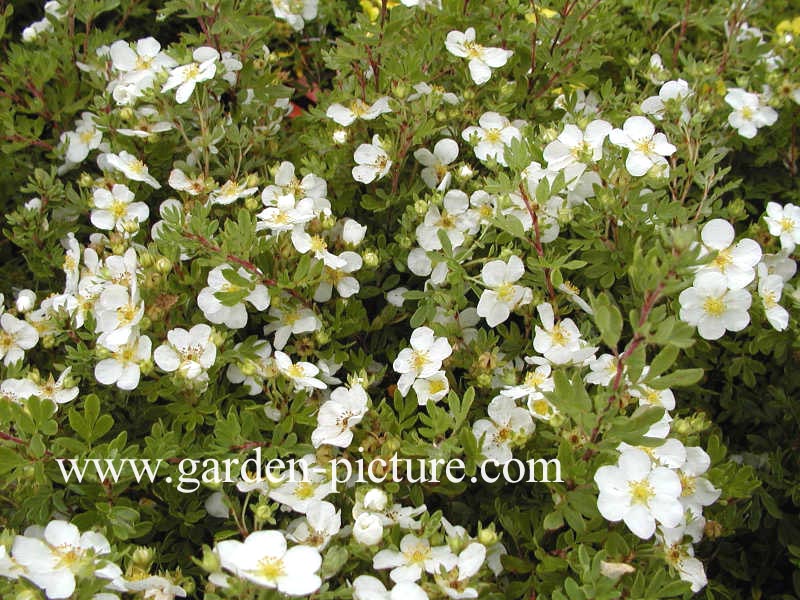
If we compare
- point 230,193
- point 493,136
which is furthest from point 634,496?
point 230,193

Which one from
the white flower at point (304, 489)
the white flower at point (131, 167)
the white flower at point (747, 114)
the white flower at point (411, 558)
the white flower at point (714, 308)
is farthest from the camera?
the white flower at point (747, 114)

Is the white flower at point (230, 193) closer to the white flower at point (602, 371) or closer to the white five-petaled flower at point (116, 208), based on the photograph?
the white five-petaled flower at point (116, 208)

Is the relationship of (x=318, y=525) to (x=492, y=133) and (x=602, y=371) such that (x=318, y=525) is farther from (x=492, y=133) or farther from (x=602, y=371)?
(x=492, y=133)

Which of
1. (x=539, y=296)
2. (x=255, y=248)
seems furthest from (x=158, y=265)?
(x=539, y=296)

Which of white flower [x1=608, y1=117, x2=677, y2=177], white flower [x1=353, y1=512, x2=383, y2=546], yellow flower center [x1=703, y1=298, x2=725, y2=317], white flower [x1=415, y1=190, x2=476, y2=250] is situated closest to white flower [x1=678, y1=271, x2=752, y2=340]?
yellow flower center [x1=703, y1=298, x2=725, y2=317]

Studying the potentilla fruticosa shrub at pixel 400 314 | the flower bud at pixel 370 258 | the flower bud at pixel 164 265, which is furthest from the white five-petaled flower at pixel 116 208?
the flower bud at pixel 370 258

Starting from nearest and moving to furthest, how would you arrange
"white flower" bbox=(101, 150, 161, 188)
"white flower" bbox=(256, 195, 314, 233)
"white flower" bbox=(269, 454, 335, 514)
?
1. "white flower" bbox=(269, 454, 335, 514)
2. "white flower" bbox=(256, 195, 314, 233)
3. "white flower" bbox=(101, 150, 161, 188)

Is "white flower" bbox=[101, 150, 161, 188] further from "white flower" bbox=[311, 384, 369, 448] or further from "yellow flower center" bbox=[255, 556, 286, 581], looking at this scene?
"yellow flower center" bbox=[255, 556, 286, 581]
